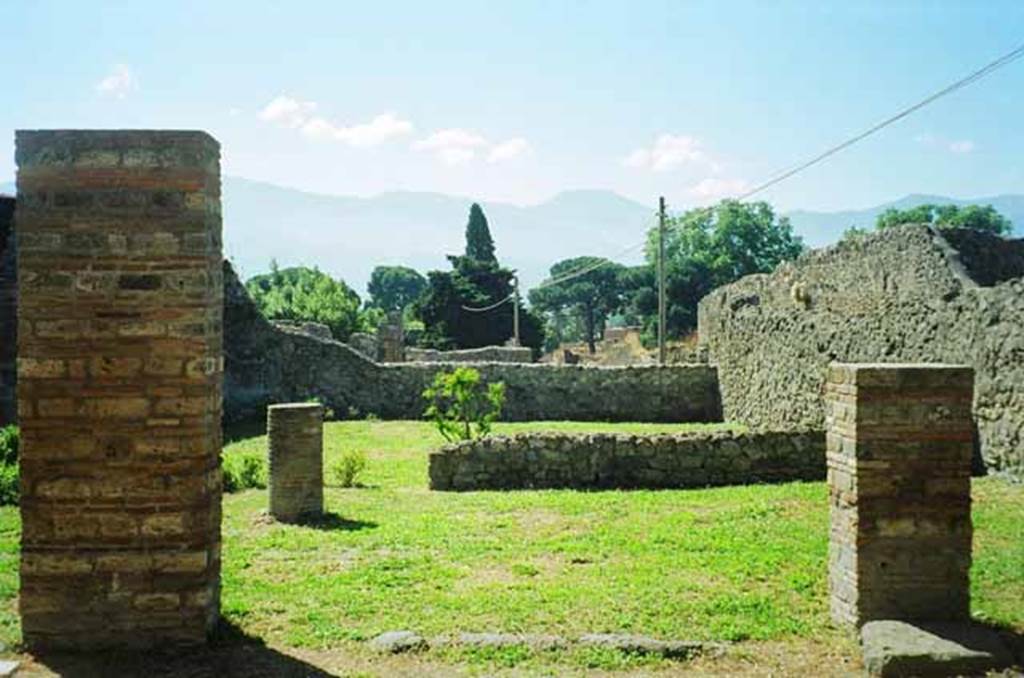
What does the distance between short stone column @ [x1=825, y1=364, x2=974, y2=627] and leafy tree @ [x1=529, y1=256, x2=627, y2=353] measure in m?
72.7

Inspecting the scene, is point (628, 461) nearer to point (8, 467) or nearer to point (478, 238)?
point (8, 467)

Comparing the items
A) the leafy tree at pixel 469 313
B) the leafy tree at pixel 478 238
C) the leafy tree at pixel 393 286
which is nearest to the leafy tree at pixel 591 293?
the leafy tree at pixel 478 238

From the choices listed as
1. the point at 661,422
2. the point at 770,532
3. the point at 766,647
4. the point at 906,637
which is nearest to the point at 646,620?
the point at 766,647


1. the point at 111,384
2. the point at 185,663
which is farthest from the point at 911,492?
the point at 111,384

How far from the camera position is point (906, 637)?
18.6 ft

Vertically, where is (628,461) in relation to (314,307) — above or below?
below

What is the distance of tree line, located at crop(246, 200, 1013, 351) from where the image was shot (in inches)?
1834

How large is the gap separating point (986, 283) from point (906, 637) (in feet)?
30.7

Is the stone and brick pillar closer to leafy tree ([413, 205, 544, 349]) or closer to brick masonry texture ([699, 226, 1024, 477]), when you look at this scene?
brick masonry texture ([699, 226, 1024, 477])

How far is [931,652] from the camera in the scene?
546 cm

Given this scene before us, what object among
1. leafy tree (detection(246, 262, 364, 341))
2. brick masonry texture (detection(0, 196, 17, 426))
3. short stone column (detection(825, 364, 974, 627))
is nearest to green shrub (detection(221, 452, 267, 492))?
brick masonry texture (detection(0, 196, 17, 426))

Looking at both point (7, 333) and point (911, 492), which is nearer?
point (911, 492)

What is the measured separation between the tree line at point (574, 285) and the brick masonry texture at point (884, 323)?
1162 centimetres

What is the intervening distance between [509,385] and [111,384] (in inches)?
705
